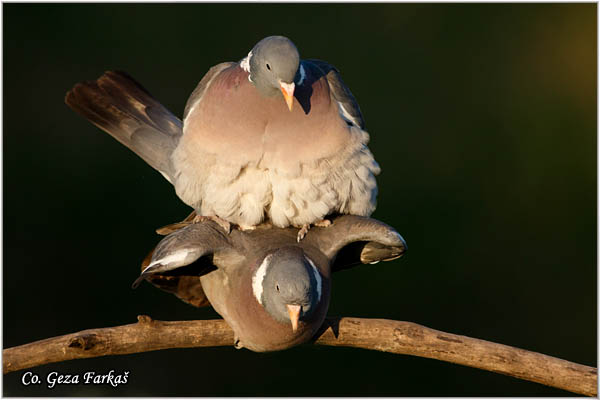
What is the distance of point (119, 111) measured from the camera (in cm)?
208

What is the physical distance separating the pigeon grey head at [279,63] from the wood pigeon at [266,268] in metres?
0.37

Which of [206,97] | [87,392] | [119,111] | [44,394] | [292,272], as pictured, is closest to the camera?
[292,272]

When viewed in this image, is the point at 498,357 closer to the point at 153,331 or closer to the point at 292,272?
the point at 292,272

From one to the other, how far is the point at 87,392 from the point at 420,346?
49.2 inches

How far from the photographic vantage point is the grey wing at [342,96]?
1781 millimetres

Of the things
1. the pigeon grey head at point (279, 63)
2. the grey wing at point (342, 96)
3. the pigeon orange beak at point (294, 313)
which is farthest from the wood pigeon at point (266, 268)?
the pigeon grey head at point (279, 63)

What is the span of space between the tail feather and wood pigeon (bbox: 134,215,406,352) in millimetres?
372

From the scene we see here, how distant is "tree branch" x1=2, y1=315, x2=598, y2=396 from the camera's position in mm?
1692

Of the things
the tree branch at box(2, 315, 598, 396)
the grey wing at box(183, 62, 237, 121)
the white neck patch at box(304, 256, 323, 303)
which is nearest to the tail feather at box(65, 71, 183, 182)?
the grey wing at box(183, 62, 237, 121)

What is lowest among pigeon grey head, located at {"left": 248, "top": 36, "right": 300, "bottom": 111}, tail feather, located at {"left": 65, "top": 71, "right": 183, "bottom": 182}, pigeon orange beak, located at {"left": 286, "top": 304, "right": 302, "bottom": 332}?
pigeon orange beak, located at {"left": 286, "top": 304, "right": 302, "bottom": 332}

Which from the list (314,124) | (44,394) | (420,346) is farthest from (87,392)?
(314,124)

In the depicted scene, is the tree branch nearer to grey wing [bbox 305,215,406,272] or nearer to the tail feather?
grey wing [bbox 305,215,406,272]

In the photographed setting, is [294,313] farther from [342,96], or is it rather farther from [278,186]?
[342,96]

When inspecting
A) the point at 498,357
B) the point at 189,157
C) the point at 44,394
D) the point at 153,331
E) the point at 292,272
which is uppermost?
the point at 189,157
